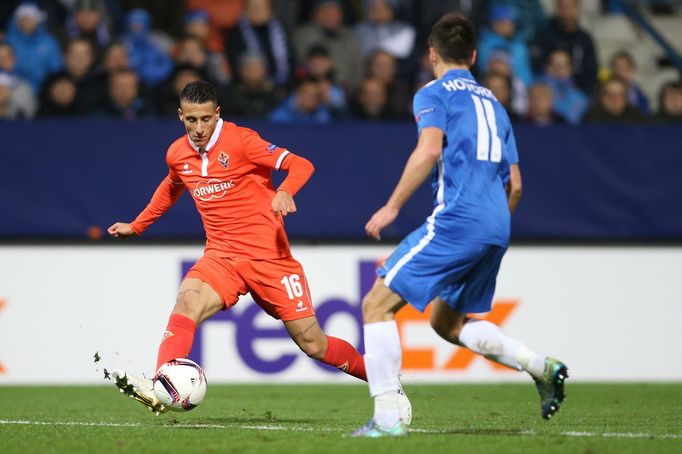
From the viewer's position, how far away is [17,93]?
12.8m

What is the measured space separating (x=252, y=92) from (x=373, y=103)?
1.31 m

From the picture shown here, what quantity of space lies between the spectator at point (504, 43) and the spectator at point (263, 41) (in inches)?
88.6

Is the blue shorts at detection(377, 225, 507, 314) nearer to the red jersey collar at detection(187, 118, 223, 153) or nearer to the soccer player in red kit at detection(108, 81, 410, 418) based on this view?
the soccer player in red kit at detection(108, 81, 410, 418)

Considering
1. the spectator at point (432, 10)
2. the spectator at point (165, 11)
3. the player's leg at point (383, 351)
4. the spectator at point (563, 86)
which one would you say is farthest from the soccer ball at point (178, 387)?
the spectator at point (165, 11)

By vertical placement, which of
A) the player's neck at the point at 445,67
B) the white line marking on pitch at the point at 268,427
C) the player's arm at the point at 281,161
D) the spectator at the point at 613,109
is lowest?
the white line marking on pitch at the point at 268,427

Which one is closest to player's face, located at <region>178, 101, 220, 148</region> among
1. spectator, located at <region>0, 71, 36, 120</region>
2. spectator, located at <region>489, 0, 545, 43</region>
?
spectator, located at <region>0, 71, 36, 120</region>

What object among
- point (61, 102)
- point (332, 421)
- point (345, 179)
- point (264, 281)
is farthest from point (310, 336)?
point (61, 102)

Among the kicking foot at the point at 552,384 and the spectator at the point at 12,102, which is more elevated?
the spectator at the point at 12,102

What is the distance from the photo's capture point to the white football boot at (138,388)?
6.88 meters

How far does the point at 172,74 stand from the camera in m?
12.8

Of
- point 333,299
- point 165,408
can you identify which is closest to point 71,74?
point 333,299

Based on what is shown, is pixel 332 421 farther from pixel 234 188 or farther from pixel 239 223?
pixel 234 188

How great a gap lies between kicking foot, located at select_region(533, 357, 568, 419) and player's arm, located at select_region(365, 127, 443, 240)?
115cm

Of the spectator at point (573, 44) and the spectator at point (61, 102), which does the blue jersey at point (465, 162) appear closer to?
the spectator at point (61, 102)
